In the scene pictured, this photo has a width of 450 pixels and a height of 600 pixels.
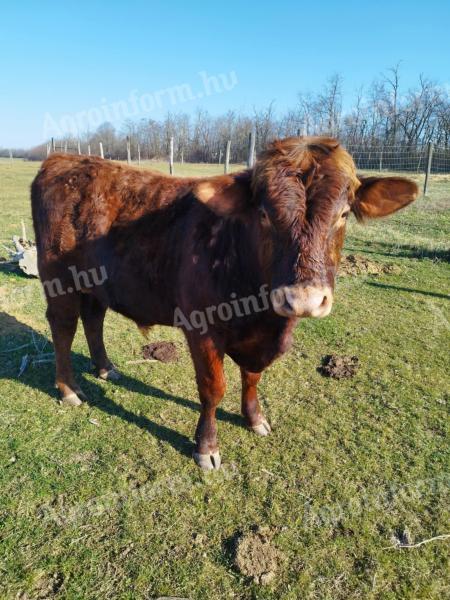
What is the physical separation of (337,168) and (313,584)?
2300 millimetres

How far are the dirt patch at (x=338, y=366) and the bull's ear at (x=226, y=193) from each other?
99.8 inches

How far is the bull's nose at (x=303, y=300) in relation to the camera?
197 centimetres

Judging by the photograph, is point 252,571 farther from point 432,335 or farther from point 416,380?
point 432,335

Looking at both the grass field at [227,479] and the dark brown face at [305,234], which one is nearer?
the dark brown face at [305,234]

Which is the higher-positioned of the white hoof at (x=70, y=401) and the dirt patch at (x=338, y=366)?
the white hoof at (x=70, y=401)

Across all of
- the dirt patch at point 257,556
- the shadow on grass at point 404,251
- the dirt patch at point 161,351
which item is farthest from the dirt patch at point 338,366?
the shadow on grass at point 404,251

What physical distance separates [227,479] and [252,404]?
67 centimetres

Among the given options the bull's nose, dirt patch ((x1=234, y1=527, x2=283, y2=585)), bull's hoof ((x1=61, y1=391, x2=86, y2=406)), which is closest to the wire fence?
bull's hoof ((x1=61, y1=391, x2=86, y2=406))

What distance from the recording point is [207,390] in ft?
10.5

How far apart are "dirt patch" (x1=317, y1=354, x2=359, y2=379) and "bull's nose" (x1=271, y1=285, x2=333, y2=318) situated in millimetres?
2632

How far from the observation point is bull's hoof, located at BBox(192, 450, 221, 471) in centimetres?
324

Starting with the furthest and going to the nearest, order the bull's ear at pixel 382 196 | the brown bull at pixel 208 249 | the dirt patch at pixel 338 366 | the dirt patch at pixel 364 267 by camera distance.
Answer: the dirt patch at pixel 364 267
the dirt patch at pixel 338 366
the bull's ear at pixel 382 196
the brown bull at pixel 208 249

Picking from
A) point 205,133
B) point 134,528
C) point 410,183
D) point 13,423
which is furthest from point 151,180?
point 205,133

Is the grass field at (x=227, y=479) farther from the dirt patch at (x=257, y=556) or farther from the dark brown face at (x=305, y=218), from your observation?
the dark brown face at (x=305, y=218)
